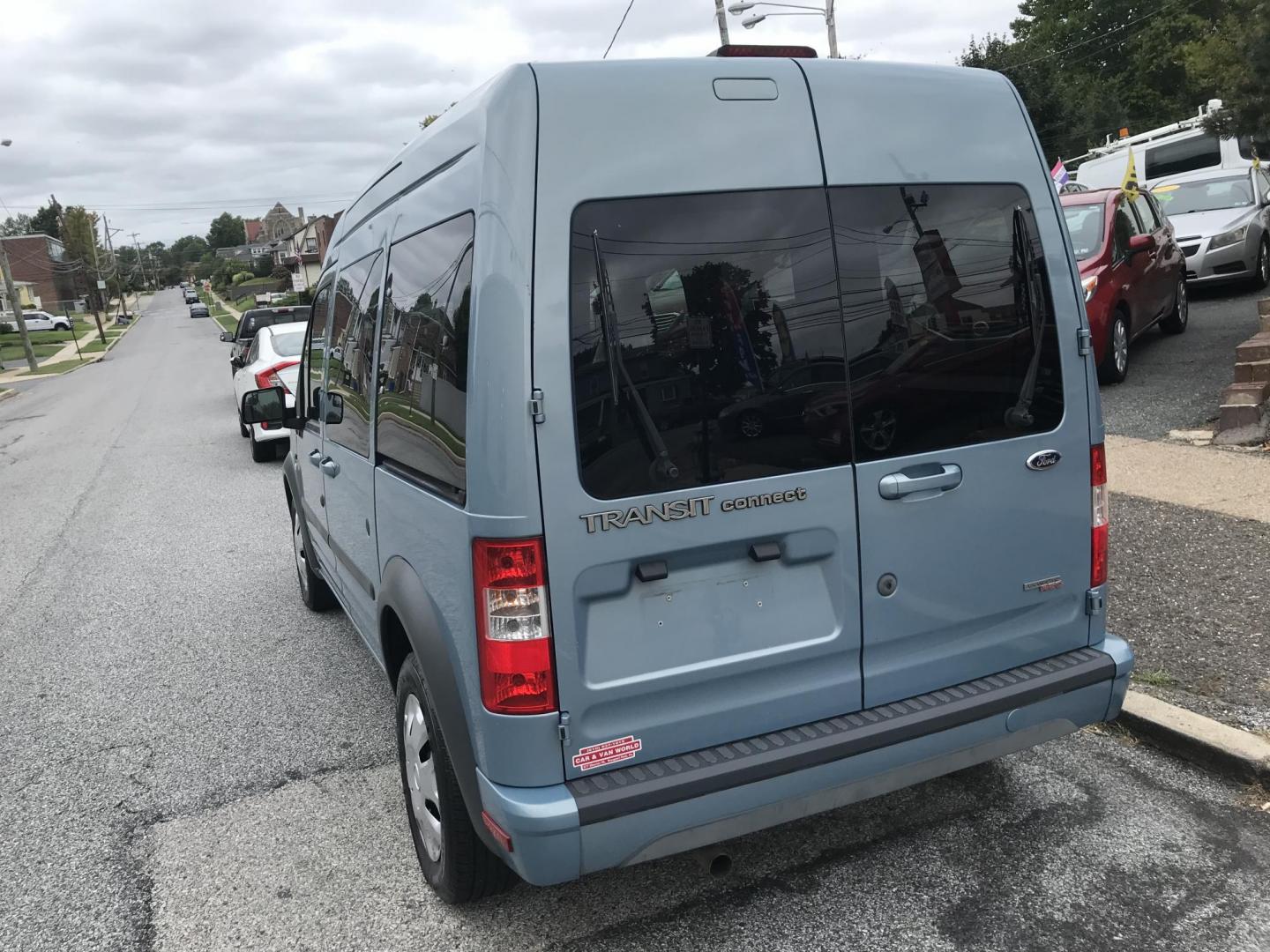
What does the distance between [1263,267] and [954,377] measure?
551 inches

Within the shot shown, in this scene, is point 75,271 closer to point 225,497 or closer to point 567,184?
point 225,497

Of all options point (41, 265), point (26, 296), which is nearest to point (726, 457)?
point (26, 296)

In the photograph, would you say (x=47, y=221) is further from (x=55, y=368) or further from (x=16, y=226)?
(x=55, y=368)

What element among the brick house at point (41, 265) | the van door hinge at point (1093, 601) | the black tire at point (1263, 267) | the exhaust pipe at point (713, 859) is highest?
the brick house at point (41, 265)

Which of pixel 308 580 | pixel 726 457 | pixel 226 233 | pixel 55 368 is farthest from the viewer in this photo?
pixel 226 233

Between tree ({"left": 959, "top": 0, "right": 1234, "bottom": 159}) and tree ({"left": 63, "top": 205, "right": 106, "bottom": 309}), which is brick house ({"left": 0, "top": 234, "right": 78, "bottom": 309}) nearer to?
tree ({"left": 63, "top": 205, "right": 106, "bottom": 309})

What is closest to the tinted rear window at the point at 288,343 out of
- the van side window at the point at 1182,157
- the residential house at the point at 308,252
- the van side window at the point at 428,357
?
the van side window at the point at 428,357

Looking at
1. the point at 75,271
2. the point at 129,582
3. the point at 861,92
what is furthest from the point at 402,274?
the point at 75,271

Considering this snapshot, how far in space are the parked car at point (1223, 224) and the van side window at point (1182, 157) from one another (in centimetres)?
398

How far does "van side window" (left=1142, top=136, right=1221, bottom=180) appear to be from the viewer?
741 inches

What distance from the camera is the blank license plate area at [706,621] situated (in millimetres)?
2662

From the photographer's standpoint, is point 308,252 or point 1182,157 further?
point 308,252

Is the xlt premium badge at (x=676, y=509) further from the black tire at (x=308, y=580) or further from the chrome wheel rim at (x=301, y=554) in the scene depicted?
the chrome wheel rim at (x=301, y=554)

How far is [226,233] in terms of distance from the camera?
7308 inches
